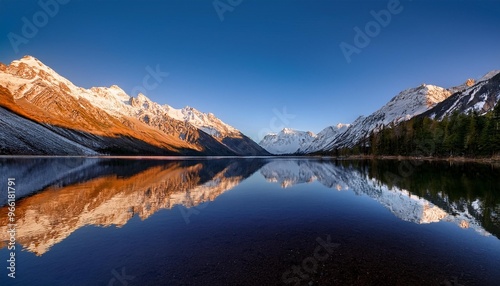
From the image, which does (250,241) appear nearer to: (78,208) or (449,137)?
(78,208)

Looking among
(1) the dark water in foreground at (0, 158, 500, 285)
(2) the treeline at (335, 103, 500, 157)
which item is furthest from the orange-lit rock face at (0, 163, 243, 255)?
(2) the treeline at (335, 103, 500, 157)

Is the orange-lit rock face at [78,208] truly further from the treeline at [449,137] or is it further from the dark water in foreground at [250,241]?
the treeline at [449,137]

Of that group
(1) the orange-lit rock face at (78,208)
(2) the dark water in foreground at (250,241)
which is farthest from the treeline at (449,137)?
(1) the orange-lit rock face at (78,208)

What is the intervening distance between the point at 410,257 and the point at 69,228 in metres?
24.9

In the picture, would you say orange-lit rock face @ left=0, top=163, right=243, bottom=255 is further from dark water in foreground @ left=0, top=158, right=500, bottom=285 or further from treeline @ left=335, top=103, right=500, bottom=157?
treeline @ left=335, top=103, right=500, bottom=157

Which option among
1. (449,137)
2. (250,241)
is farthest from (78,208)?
(449,137)

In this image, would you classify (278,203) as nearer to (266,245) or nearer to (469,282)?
(266,245)

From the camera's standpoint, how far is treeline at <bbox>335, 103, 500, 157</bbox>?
101m

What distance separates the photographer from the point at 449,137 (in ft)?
401

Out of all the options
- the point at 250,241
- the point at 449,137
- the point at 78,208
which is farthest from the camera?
the point at 449,137


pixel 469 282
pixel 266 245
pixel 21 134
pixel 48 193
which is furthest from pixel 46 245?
pixel 21 134

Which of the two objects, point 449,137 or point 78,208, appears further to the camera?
point 449,137

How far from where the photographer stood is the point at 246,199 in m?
35.3

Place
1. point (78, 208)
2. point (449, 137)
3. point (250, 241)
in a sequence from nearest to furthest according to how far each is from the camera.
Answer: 1. point (250, 241)
2. point (78, 208)
3. point (449, 137)
